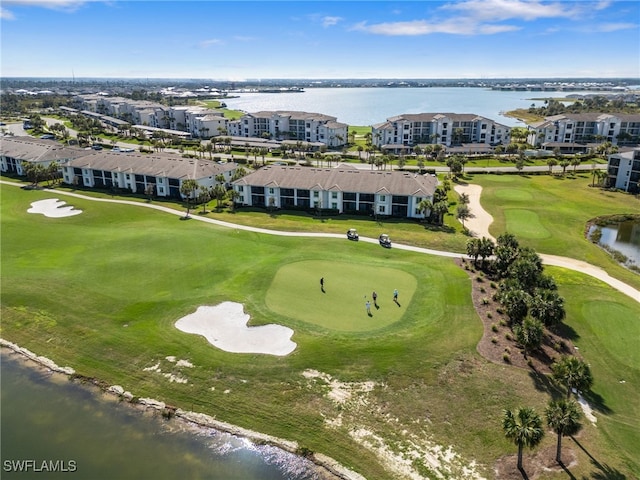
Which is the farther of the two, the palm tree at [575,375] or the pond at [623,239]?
the pond at [623,239]

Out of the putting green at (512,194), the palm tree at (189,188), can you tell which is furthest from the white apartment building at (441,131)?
the palm tree at (189,188)

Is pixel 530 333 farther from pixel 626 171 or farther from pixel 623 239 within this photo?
pixel 626 171

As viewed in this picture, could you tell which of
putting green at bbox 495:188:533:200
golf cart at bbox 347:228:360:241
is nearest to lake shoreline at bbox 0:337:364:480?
golf cart at bbox 347:228:360:241

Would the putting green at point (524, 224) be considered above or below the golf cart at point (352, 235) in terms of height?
below

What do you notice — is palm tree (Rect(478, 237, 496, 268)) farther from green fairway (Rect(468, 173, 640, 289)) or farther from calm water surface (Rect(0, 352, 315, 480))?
calm water surface (Rect(0, 352, 315, 480))

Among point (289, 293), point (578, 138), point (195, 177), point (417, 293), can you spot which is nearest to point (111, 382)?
point (289, 293)

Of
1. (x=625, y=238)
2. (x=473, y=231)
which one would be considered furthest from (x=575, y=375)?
(x=625, y=238)

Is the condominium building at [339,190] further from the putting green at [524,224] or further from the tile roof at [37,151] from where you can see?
the tile roof at [37,151]
